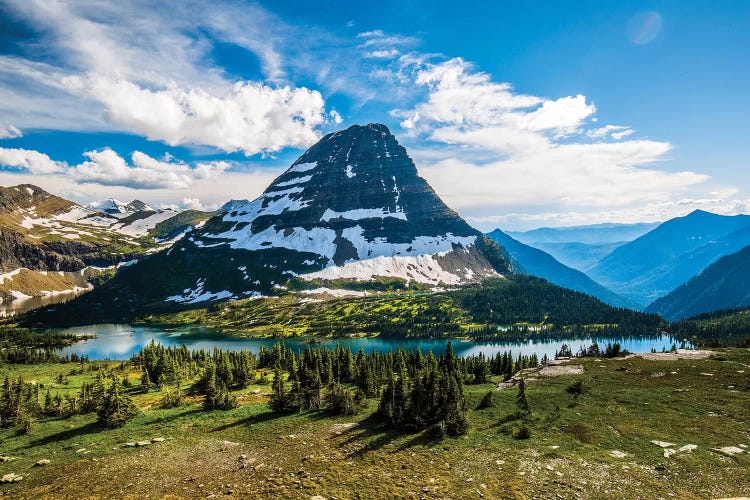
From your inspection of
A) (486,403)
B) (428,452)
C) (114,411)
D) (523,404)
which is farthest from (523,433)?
(114,411)

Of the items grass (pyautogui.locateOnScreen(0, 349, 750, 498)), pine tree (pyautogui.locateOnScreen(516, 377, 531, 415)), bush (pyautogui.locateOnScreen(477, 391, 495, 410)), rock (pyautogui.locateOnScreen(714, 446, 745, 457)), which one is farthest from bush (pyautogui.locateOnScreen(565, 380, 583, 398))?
rock (pyautogui.locateOnScreen(714, 446, 745, 457))

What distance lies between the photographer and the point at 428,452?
3559 centimetres

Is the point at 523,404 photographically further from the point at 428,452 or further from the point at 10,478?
the point at 10,478

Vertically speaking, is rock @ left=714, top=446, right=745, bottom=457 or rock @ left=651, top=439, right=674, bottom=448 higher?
rock @ left=714, top=446, right=745, bottom=457

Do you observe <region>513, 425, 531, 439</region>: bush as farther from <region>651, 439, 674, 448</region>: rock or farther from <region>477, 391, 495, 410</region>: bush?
<region>651, 439, 674, 448</region>: rock

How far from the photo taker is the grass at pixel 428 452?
95.2 feet

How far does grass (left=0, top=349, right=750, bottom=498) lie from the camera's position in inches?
1143

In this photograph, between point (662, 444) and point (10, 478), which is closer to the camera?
point (10, 478)

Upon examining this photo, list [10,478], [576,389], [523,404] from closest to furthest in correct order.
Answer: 1. [10,478]
2. [523,404]
3. [576,389]

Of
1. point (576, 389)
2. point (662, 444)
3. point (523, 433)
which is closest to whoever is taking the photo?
point (662, 444)

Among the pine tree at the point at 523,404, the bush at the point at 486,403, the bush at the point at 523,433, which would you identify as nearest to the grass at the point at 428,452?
the bush at the point at 523,433

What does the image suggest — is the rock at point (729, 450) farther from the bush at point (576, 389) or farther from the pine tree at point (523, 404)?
the bush at point (576, 389)

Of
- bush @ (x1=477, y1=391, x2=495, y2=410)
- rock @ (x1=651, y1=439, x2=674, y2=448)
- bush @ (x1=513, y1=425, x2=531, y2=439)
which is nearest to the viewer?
rock @ (x1=651, y1=439, x2=674, y2=448)

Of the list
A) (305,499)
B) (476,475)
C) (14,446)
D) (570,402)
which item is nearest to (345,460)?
(305,499)
